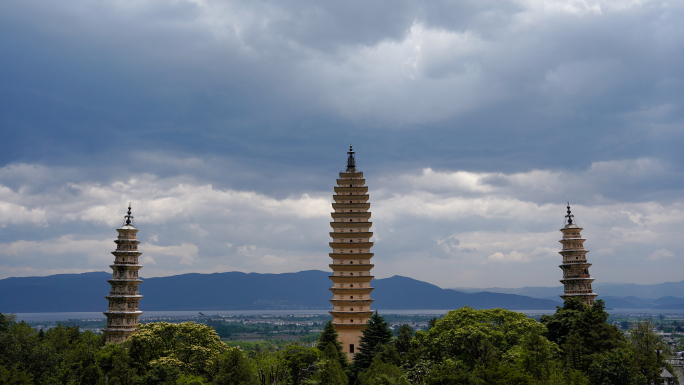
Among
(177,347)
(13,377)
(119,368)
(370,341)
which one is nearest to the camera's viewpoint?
(13,377)

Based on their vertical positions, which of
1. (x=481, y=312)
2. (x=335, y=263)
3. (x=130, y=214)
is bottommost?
(x=481, y=312)

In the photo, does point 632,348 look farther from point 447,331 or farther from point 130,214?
point 130,214

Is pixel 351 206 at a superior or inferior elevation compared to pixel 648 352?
superior

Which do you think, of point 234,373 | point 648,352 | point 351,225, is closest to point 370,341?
point 351,225

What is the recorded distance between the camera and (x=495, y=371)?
34.3m

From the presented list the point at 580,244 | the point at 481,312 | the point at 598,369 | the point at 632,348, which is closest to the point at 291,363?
the point at 481,312

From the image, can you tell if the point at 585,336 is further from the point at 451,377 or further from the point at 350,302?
the point at 350,302

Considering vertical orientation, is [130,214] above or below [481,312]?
above

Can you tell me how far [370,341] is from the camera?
187 feet

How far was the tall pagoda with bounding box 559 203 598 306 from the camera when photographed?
65.4 m

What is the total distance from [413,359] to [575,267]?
95.7 feet

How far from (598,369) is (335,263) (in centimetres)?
3605

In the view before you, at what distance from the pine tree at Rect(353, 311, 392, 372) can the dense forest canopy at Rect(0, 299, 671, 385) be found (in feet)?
13.1

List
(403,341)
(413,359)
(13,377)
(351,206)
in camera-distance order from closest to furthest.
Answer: (13,377), (413,359), (403,341), (351,206)
